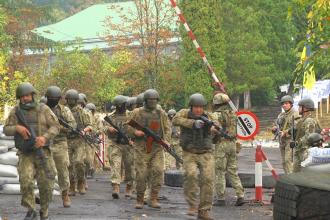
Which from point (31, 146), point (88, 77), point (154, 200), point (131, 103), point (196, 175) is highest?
point (88, 77)

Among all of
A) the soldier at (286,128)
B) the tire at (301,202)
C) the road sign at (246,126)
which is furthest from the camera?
the soldier at (286,128)

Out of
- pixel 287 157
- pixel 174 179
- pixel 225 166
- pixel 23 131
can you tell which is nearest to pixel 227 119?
pixel 225 166

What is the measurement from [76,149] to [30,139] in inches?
207

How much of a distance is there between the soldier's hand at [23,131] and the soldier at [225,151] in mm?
4011

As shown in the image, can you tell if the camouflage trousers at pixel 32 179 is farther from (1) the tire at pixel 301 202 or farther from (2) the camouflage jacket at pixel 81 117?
(2) the camouflage jacket at pixel 81 117

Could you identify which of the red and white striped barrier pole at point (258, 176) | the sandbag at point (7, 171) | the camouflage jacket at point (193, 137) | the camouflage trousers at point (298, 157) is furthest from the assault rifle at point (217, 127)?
the sandbag at point (7, 171)

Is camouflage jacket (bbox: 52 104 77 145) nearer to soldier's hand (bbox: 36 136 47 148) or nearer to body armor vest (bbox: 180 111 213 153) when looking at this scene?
body armor vest (bbox: 180 111 213 153)

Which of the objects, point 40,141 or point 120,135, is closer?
point 40,141

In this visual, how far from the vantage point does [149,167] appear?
15.4m

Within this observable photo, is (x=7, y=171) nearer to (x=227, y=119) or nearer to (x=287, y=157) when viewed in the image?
(x=227, y=119)

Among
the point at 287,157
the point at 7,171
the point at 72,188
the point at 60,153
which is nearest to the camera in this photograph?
the point at 60,153

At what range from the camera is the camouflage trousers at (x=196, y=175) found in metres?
13.8

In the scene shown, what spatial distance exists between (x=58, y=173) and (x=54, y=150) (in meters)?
0.35

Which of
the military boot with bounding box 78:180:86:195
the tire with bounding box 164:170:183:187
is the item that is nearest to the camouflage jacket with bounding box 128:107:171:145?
the military boot with bounding box 78:180:86:195
